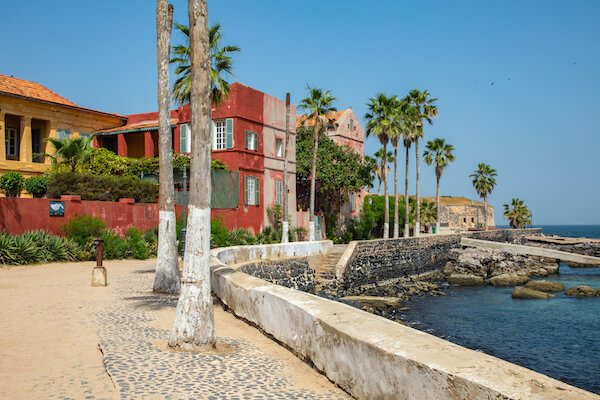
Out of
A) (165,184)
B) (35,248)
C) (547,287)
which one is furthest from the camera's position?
(547,287)

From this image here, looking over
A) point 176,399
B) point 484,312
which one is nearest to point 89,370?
point 176,399

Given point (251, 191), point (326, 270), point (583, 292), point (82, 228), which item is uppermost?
point (251, 191)

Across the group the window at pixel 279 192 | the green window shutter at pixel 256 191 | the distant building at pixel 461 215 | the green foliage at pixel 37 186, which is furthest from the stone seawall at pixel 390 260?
the distant building at pixel 461 215

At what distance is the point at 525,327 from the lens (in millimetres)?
19328

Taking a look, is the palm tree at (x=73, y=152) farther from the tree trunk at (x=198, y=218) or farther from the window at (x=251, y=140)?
the tree trunk at (x=198, y=218)

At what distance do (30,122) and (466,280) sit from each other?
1083 inches

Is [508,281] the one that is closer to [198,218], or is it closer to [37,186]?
[37,186]

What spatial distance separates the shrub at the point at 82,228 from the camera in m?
19.5

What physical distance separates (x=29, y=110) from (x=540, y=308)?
28286mm

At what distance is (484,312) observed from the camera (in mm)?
22422

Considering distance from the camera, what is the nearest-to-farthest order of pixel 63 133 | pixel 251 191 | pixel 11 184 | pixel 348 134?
pixel 11 184, pixel 251 191, pixel 63 133, pixel 348 134

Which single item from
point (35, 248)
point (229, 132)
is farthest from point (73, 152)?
point (35, 248)

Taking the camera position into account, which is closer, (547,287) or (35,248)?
(35,248)

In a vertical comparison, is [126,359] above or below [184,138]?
below
